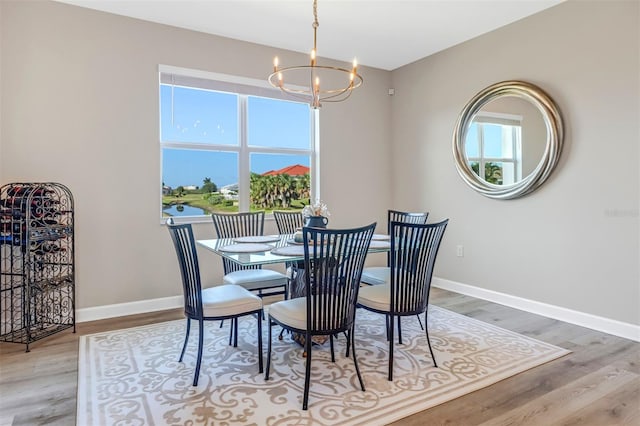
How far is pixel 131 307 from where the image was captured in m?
3.55

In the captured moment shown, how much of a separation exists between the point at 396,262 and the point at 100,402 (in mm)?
1774

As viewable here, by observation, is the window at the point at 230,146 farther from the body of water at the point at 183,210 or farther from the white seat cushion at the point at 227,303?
the white seat cushion at the point at 227,303

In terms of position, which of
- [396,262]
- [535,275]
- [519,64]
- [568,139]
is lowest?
[535,275]

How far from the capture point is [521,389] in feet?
7.16

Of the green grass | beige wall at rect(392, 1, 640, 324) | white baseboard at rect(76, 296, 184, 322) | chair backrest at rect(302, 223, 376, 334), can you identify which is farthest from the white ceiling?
white baseboard at rect(76, 296, 184, 322)

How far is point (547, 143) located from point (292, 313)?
2.69 meters

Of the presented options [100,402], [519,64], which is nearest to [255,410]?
[100,402]

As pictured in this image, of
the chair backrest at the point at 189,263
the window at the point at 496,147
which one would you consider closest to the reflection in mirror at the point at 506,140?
the window at the point at 496,147

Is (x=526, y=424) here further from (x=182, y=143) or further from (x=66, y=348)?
(x=182, y=143)

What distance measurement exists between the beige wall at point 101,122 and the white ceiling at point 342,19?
20 centimetres

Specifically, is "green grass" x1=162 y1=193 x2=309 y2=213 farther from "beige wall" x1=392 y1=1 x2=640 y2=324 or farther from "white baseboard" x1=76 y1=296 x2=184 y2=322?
"beige wall" x1=392 y1=1 x2=640 y2=324

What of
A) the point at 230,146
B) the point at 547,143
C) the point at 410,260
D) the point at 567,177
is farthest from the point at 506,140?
the point at 230,146

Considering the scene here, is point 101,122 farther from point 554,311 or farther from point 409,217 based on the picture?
point 554,311

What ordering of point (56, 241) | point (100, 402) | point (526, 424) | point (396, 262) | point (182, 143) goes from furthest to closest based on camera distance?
point (182, 143)
point (56, 241)
point (396, 262)
point (100, 402)
point (526, 424)
